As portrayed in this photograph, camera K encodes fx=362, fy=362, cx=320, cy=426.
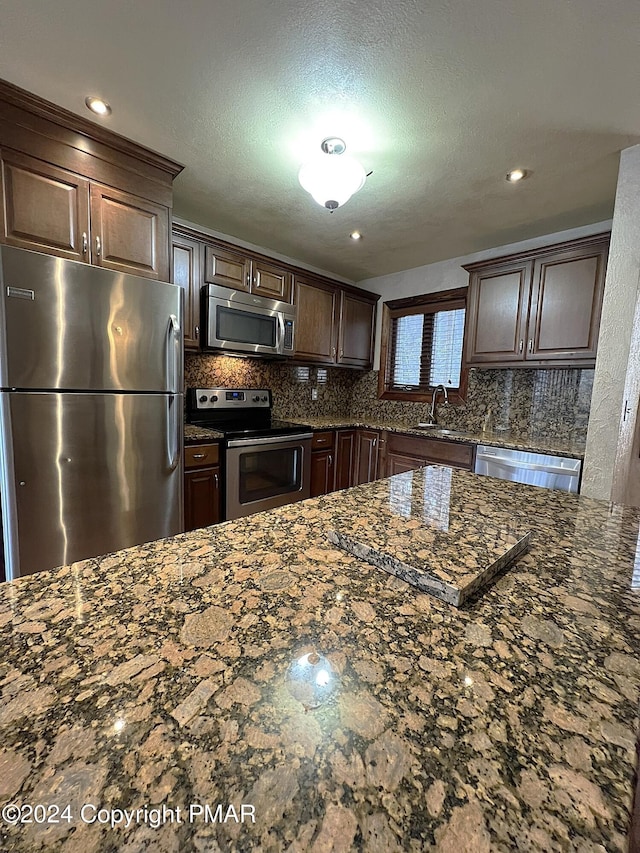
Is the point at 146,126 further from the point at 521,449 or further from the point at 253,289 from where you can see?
the point at 521,449

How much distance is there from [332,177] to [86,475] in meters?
1.82

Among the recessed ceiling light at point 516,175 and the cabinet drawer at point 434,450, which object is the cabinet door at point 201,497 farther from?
the recessed ceiling light at point 516,175

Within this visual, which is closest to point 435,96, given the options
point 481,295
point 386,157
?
point 386,157

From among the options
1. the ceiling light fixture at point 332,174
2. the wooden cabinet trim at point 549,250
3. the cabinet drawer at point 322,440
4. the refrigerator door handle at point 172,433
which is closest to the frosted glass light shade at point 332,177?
the ceiling light fixture at point 332,174

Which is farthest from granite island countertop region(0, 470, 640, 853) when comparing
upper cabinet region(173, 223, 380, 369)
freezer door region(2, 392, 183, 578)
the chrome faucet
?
the chrome faucet

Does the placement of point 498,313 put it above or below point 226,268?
below

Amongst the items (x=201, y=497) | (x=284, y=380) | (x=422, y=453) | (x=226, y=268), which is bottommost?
(x=201, y=497)

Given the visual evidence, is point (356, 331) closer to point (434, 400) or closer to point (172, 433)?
point (434, 400)

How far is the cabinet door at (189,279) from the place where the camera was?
2.41m

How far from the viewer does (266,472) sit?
2682 millimetres

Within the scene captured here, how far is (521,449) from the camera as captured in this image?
236cm

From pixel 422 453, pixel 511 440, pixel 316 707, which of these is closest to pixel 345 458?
pixel 422 453

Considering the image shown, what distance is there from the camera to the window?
10.8 ft

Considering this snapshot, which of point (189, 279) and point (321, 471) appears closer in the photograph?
point (189, 279)
